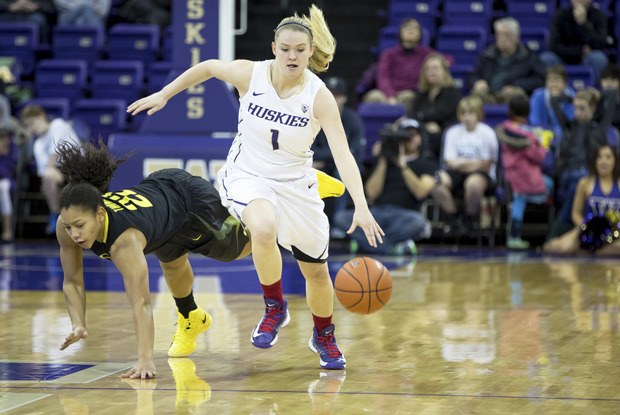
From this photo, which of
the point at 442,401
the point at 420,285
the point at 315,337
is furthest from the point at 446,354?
the point at 420,285

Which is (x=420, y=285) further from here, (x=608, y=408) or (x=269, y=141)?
(x=608, y=408)

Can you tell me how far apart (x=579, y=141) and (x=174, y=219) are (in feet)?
24.9

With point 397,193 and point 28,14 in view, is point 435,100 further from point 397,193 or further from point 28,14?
point 28,14

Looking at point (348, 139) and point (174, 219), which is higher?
point (348, 139)

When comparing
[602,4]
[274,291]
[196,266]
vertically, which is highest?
[602,4]

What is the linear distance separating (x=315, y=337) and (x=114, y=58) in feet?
33.4

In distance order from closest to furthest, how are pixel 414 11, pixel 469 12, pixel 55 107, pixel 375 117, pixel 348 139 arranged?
pixel 348 139, pixel 375 117, pixel 55 107, pixel 469 12, pixel 414 11

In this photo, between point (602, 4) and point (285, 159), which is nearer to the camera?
point (285, 159)

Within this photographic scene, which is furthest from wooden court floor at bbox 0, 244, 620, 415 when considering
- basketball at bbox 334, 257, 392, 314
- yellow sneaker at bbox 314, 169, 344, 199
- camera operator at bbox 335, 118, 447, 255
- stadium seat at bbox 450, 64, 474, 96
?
stadium seat at bbox 450, 64, 474, 96

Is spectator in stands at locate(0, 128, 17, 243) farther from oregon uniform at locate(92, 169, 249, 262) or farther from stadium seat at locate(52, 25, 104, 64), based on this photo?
oregon uniform at locate(92, 169, 249, 262)

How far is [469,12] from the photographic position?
14648 millimetres

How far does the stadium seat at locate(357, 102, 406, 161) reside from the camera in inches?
510

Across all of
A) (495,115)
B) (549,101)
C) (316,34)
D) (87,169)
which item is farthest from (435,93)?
(87,169)

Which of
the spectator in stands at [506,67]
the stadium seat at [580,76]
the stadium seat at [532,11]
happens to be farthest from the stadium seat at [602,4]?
the spectator in stands at [506,67]
